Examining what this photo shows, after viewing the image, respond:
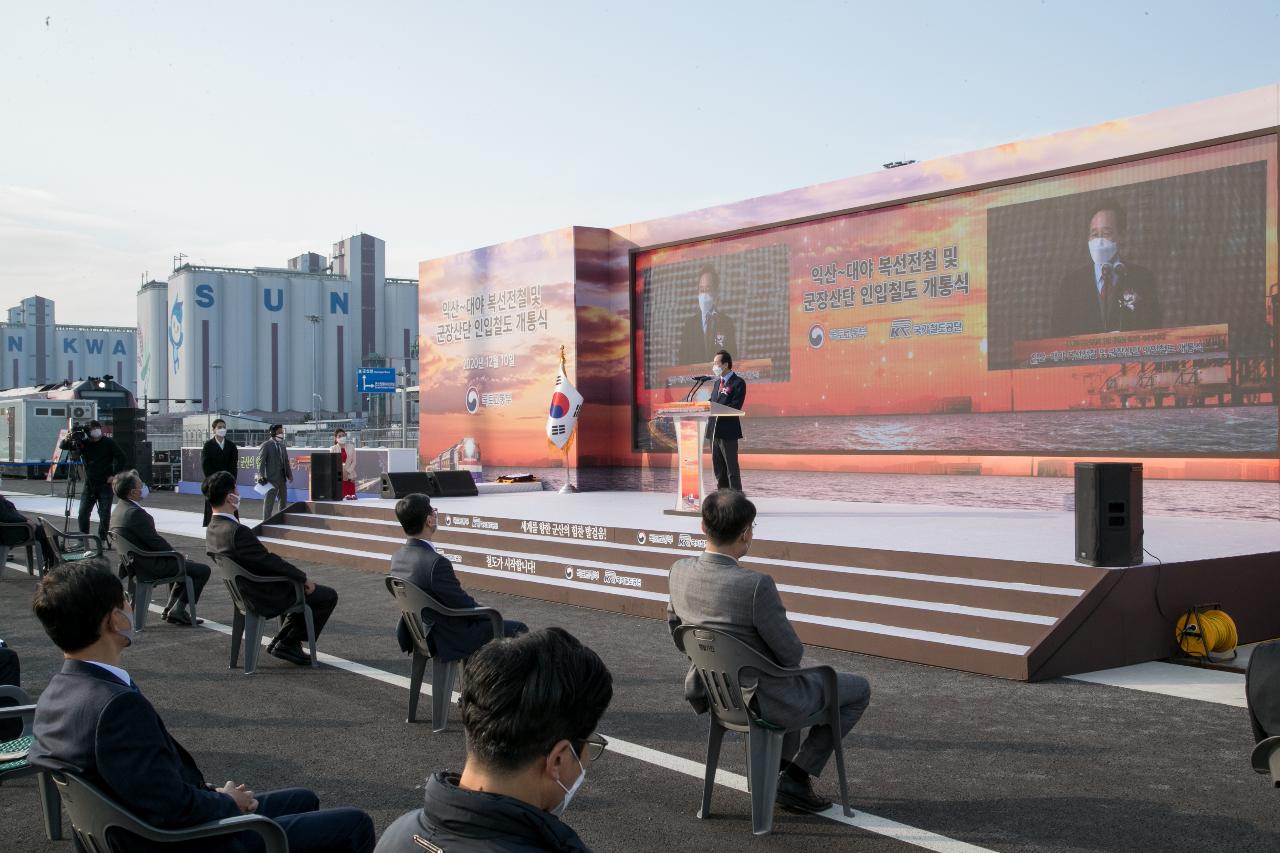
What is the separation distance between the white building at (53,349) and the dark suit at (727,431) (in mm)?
75972

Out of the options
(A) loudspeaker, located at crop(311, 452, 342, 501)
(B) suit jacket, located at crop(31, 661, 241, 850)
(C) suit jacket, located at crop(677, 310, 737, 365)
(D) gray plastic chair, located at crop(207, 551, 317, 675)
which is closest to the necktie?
(C) suit jacket, located at crop(677, 310, 737, 365)

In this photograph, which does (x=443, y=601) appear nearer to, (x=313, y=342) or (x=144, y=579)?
(x=144, y=579)

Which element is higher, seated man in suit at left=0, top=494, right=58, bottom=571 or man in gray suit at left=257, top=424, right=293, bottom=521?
man in gray suit at left=257, top=424, right=293, bottom=521

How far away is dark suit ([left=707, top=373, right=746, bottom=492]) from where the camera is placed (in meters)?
11.2

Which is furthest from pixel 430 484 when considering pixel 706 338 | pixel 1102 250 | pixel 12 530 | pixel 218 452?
pixel 1102 250

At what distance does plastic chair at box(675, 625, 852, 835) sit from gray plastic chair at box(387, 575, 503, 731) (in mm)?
1680

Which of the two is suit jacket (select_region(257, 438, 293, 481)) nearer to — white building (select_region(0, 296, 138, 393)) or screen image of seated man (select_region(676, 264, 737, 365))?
screen image of seated man (select_region(676, 264, 737, 365))

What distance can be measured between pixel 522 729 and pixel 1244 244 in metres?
10.9

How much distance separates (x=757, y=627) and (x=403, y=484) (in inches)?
451

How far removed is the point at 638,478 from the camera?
17.2m

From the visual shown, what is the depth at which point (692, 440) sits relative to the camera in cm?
1130

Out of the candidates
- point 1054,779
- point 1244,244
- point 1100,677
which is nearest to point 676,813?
point 1054,779

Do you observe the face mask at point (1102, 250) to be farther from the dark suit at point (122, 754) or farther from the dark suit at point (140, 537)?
the dark suit at point (122, 754)

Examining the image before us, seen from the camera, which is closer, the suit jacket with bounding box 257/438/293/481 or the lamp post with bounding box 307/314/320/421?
the suit jacket with bounding box 257/438/293/481
